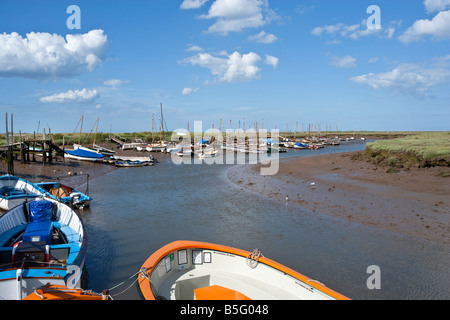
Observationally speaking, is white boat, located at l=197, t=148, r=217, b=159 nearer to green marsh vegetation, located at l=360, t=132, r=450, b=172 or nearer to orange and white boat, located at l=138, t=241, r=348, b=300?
green marsh vegetation, located at l=360, t=132, r=450, b=172

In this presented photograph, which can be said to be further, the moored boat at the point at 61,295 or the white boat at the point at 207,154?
the white boat at the point at 207,154

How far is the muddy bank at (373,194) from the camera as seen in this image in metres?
18.6

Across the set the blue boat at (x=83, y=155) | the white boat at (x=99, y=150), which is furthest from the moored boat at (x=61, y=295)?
the white boat at (x=99, y=150)

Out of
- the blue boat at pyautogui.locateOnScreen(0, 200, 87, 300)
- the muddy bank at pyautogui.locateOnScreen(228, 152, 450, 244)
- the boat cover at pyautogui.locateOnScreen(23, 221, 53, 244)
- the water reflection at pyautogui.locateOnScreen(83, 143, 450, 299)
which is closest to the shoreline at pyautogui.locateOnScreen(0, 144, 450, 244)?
the muddy bank at pyautogui.locateOnScreen(228, 152, 450, 244)

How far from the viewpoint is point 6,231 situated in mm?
13492

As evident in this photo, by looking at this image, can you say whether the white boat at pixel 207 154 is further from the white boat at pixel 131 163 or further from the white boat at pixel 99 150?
the white boat at pixel 99 150

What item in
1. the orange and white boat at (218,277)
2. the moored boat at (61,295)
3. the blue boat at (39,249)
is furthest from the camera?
the blue boat at (39,249)

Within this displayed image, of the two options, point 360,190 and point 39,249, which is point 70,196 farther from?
point 360,190

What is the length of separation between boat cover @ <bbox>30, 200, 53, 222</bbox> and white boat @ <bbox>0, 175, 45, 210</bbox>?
499 cm

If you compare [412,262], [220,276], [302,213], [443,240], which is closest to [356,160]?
[302,213]

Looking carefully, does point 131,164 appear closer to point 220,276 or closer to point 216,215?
point 216,215

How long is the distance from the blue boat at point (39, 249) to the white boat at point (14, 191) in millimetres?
5497

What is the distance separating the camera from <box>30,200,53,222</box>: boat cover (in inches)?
598
